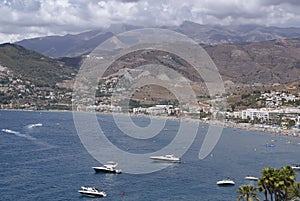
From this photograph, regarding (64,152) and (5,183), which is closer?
(5,183)

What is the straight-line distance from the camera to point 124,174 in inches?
1917

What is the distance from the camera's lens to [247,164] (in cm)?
5753

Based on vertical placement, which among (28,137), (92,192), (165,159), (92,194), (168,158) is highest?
(28,137)

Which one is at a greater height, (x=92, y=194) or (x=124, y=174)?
(x=124, y=174)

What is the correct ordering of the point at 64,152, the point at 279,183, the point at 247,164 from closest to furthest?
the point at 279,183, the point at 247,164, the point at 64,152

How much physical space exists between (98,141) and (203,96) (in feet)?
374

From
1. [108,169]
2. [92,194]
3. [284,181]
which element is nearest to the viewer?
[284,181]

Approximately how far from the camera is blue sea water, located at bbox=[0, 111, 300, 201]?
40062mm

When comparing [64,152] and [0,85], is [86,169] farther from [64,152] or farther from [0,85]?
[0,85]

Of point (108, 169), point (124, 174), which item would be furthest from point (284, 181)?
point (108, 169)

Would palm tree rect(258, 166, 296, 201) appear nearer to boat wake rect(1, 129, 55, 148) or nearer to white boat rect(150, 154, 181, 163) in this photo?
white boat rect(150, 154, 181, 163)

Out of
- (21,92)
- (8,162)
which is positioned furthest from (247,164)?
(21,92)

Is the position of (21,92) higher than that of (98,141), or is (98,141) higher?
(21,92)

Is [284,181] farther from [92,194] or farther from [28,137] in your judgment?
[28,137]
